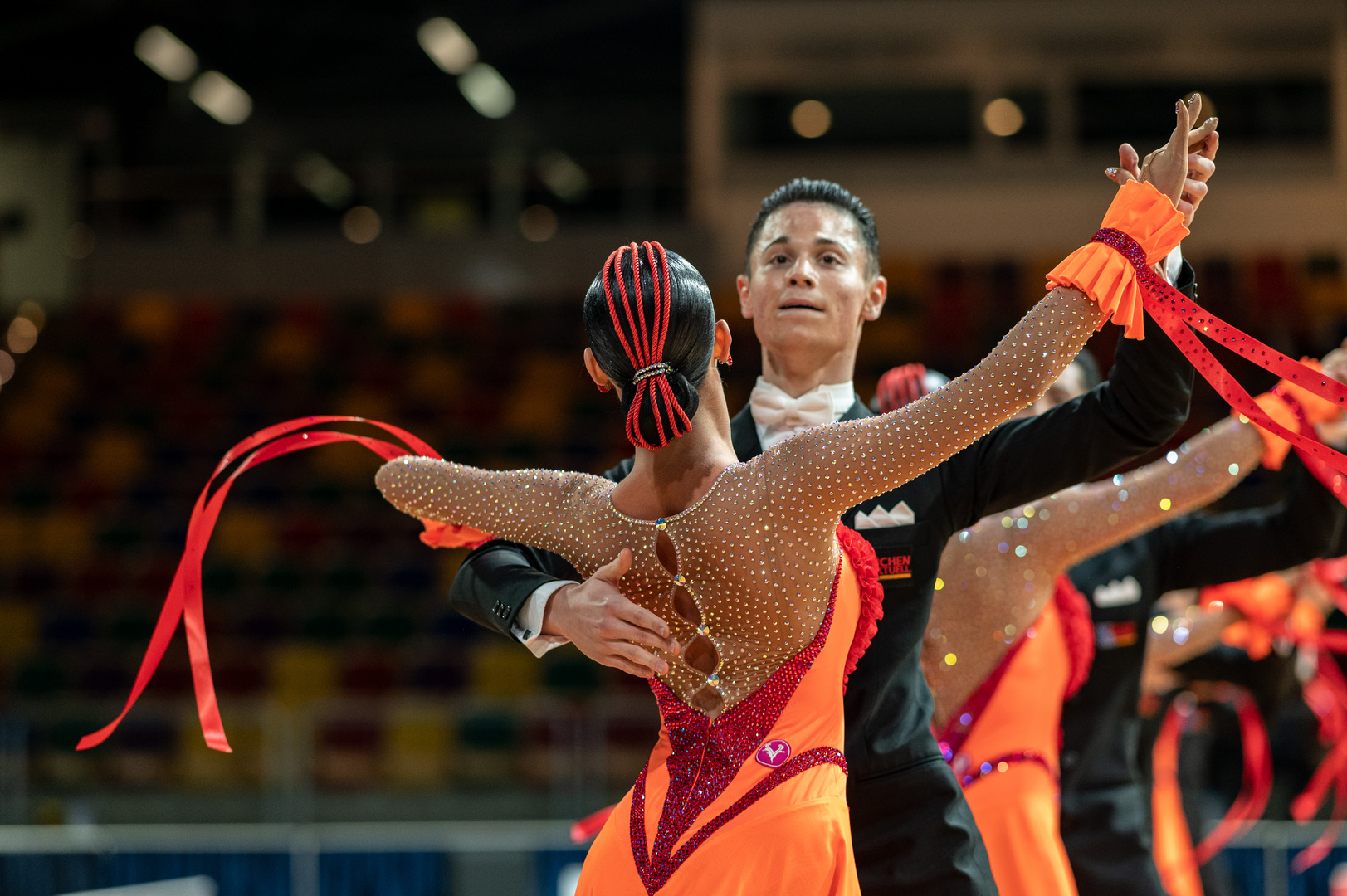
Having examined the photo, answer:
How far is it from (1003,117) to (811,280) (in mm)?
11110

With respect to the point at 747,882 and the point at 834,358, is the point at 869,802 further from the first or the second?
the point at 834,358

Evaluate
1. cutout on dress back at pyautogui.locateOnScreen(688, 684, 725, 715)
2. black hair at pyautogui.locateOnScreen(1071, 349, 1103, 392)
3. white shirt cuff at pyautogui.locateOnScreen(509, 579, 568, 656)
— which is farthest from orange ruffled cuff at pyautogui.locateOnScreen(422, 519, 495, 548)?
black hair at pyautogui.locateOnScreen(1071, 349, 1103, 392)

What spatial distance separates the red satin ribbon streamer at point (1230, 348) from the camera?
6.38ft

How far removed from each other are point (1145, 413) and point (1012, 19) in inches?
449

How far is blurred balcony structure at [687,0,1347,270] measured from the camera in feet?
40.5

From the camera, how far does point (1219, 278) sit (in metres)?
11.4

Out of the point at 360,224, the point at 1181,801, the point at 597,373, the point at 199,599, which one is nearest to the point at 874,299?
the point at 597,373

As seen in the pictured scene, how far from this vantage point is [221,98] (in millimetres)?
15742

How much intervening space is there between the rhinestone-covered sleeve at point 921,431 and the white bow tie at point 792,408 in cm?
66

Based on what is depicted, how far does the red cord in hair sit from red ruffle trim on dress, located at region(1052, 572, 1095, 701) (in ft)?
5.00

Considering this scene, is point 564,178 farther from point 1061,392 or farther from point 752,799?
point 752,799

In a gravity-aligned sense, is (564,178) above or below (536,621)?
above

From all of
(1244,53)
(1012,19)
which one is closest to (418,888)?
(1012,19)

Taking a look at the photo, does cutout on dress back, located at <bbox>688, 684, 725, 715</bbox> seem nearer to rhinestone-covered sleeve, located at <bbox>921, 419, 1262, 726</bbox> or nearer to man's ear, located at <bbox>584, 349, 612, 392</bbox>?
man's ear, located at <bbox>584, 349, 612, 392</bbox>
